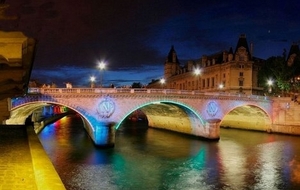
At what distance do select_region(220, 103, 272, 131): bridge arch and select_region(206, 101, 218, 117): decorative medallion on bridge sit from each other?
7.09 metres

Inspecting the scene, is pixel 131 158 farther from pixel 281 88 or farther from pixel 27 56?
pixel 281 88

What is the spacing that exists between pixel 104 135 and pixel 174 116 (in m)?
21.3

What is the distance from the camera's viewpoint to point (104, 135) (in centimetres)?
4412

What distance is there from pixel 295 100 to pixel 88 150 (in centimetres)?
4204

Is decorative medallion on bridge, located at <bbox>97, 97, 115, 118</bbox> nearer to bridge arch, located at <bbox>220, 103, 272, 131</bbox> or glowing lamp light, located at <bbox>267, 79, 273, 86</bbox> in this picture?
bridge arch, located at <bbox>220, 103, 272, 131</bbox>

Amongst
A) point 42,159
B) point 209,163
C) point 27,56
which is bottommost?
point 209,163

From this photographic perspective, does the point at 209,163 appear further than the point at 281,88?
No

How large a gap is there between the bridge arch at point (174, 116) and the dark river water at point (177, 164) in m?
4.02

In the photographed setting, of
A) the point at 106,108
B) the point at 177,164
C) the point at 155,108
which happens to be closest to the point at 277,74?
the point at 155,108


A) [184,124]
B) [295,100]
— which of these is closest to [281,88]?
→ [295,100]

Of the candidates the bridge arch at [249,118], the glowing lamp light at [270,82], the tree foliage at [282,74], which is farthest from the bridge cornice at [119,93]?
the glowing lamp light at [270,82]

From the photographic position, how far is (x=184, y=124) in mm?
61062

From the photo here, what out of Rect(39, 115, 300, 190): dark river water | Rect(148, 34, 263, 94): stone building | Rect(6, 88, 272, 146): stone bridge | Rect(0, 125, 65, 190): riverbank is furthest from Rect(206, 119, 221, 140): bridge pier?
Rect(0, 125, 65, 190): riverbank

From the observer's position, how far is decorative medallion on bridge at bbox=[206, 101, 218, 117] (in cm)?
5512
